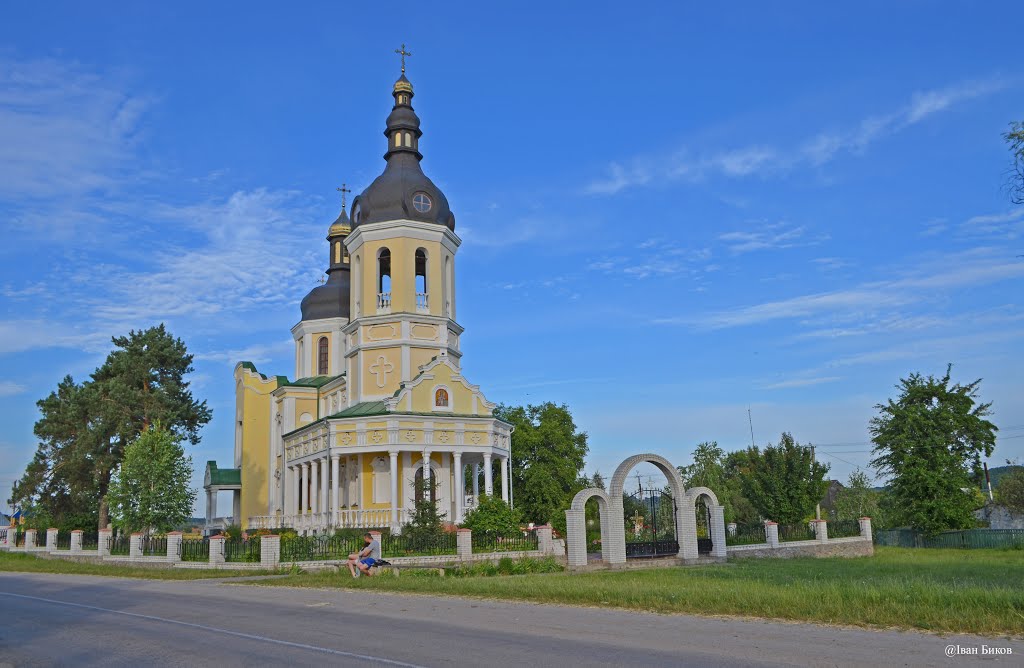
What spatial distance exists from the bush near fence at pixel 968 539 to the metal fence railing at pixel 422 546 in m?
20.7

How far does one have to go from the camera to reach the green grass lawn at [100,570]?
23.8m

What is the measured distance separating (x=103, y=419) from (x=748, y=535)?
3137 centimetres

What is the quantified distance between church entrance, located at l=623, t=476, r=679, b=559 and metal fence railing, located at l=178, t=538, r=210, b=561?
12907 millimetres

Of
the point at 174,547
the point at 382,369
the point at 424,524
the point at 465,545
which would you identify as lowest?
the point at 465,545

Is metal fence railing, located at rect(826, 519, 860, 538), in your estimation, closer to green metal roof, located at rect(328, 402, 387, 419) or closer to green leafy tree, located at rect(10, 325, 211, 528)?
green metal roof, located at rect(328, 402, 387, 419)

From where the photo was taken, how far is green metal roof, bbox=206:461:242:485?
47000 millimetres

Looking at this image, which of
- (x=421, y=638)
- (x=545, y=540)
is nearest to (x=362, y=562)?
(x=545, y=540)

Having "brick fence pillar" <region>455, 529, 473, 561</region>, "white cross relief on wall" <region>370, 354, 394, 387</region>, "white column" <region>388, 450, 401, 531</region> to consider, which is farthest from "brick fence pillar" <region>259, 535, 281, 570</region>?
"white cross relief on wall" <region>370, 354, 394, 387</region>

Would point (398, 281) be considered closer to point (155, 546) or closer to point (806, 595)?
point (155, 546)

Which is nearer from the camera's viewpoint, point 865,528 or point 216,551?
point 216,551

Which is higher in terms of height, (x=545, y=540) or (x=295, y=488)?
(x=295, y=488)

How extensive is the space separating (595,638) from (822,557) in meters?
21.7

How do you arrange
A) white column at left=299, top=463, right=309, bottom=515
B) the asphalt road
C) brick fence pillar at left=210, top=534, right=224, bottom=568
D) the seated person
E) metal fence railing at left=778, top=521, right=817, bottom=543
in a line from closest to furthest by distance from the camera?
the asphalt road < the seated person < brick fence pillar at left=210, top=534, right=224, bottom=568 < metal fence railing at left=778, top=521, right=817, bottom=543 < white column at left=299, top=463, right=309, bottom=515

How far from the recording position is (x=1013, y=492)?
46500 mm
